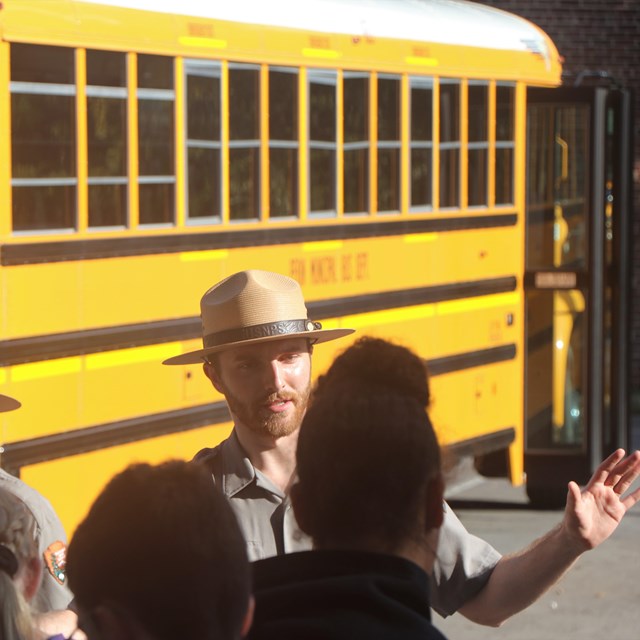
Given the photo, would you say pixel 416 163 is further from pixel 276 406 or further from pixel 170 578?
pixel 170 578

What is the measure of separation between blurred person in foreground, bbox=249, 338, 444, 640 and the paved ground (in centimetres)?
469

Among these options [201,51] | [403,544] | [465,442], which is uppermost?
[201,51]

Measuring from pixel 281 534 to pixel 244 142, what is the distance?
13.3ft

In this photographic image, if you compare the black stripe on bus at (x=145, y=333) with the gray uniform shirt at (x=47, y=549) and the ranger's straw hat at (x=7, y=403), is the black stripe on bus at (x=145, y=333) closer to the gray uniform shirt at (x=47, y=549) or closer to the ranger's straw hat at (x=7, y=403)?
the ranger's straw hat at (x=7, y=403)

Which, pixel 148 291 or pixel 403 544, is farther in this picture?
pixel 148 291

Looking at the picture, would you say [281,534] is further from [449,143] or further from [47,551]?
[449,143]

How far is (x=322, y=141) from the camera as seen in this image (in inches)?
289

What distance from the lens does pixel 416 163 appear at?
26.8 ft

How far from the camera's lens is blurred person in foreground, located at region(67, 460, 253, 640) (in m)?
1.79

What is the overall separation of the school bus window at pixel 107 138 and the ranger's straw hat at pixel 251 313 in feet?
8.73

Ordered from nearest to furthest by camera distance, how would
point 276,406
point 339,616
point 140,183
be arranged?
1. point 339,616
2. point 276,406
3. point 140,183

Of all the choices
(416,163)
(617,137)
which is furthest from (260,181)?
(617,137)

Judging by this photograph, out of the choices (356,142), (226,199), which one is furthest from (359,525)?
(356,142)

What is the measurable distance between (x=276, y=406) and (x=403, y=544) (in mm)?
1127
